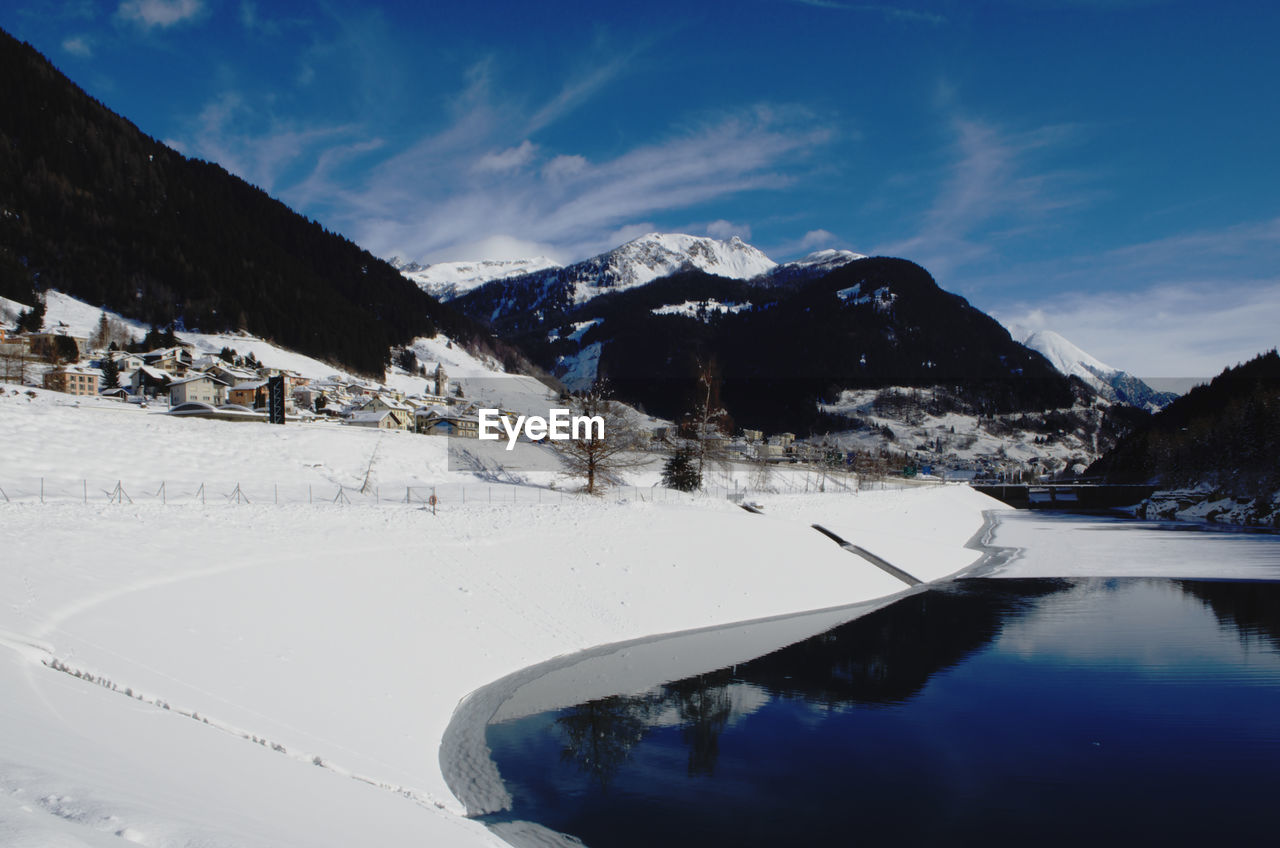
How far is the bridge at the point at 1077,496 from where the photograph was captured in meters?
109

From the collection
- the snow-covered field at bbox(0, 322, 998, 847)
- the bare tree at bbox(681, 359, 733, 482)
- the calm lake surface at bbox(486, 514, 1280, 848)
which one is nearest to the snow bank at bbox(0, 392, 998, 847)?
the snow-covered field at bbox(0, 322, 998, 847)

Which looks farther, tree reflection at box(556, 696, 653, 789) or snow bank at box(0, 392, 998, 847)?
tree reflection at box(556, 696, 653, 789)

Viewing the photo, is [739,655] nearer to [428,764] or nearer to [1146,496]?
[428,764]

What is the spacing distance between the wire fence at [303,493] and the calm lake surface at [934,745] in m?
17.7

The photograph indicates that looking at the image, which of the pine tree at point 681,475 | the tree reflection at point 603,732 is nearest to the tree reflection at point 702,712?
the tree reflection at point 603,732

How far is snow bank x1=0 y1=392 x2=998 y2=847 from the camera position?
809 centimetres

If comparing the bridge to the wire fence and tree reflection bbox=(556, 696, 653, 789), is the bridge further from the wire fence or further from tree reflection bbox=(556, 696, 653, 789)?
tree reflection bbox=(556, 696, 653, 789)

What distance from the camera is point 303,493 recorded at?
36656 mm

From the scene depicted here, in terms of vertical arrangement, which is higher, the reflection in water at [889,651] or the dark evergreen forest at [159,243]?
the dark evergreen forest at [159,243]

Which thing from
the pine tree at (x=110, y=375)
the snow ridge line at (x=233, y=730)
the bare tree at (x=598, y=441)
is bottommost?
the snow ridge line at (x=233, y=730)

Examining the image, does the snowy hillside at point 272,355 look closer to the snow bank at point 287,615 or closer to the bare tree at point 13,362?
the bare tree at point 13,362

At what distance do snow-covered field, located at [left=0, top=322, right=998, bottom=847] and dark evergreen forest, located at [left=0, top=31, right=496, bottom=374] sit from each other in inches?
4400

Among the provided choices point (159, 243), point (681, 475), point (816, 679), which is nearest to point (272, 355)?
point (159, 243)

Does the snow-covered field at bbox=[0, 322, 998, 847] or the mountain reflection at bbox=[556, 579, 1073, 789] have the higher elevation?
the snow-covered field at bbox=[0, 322, 998, 847]
